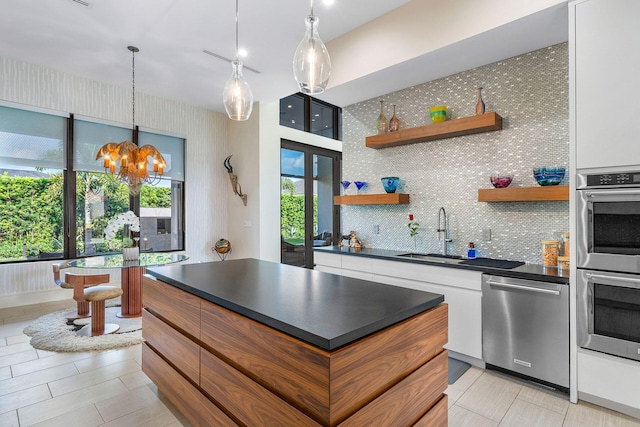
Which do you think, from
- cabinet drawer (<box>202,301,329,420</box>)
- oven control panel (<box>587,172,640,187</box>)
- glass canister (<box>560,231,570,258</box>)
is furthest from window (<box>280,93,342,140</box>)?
cabinet drawer (<box>202,301,329,420</box>)

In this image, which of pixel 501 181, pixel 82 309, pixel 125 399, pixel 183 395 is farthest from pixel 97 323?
pixel 501 181

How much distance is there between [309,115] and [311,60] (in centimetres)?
471

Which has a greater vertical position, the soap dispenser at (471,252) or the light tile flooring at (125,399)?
the soap dispenser at (471,252)

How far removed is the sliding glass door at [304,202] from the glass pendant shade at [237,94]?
11.8 ft

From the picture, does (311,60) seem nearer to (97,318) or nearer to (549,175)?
(549,175)

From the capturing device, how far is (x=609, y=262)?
210cm

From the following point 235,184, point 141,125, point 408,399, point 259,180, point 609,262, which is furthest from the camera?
point 235,184

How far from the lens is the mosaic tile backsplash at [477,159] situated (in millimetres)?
2811

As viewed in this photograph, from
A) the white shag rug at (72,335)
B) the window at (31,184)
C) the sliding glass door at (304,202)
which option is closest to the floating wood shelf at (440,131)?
the sliding glass door at (304,202)

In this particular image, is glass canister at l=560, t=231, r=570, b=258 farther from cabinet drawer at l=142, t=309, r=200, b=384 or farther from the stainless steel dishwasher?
cabinet drawer at l=142, t=309, r=200, b=384

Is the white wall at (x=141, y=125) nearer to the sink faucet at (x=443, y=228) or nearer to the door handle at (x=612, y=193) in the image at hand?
the sink faucet at (x=443, y=228)

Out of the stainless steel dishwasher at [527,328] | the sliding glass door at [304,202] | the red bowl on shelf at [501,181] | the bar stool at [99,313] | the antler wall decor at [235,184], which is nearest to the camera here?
the stainless steel dishwasher at [527,328]

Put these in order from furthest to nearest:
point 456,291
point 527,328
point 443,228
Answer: point 443,228 < point 456,291 < point 527,328

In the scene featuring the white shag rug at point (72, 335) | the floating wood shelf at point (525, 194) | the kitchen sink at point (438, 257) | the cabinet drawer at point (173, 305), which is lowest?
the white shag rug at point (72, 335)
